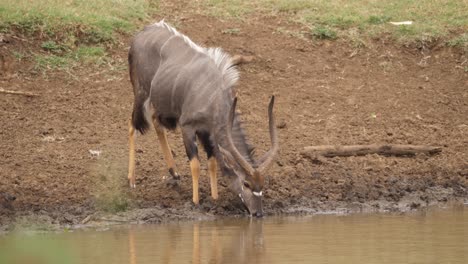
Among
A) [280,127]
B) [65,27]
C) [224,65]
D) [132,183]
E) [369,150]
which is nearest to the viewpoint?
[224,65]

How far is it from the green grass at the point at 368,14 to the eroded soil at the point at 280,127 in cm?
27

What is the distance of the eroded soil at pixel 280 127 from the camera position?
10789mm

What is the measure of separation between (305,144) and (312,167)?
69 centimetres

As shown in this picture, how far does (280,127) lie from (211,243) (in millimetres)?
3826

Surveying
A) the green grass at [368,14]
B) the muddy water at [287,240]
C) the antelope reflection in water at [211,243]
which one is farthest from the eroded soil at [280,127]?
the antelope reflection in water at [211,243]

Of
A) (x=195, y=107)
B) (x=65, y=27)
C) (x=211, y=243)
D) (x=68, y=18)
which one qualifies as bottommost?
(x=211, y=243)

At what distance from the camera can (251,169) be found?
10281mm

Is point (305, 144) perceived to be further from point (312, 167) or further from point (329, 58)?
point (329, 58)

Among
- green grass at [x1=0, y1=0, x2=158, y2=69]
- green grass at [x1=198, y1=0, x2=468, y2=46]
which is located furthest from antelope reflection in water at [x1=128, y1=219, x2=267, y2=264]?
green grass at [x1=198, y1=0, x2=468, y2=46]

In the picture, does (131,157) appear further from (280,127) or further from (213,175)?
(280,127)

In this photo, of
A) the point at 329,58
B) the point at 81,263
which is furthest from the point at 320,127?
the point at 81,263

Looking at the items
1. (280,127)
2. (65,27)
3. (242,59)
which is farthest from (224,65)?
(65,27)

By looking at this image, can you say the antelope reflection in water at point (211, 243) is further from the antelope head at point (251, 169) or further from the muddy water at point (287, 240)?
the antelope head at point (251, 169)

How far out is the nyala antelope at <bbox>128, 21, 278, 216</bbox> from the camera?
1035 cm
